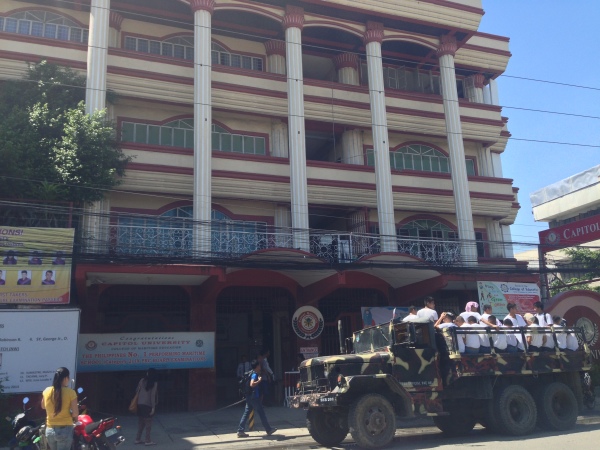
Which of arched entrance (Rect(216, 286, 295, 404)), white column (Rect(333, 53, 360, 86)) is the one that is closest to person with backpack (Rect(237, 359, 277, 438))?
arched entrance (Rect(216, 286, 295, 404))

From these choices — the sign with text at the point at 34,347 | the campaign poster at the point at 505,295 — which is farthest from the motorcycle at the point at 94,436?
the campaign poster at the point at 505,295

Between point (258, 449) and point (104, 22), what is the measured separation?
1569 centimetres

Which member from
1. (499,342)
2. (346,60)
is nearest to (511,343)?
(499,342)

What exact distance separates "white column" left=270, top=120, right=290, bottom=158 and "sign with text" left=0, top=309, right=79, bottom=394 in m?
10.9

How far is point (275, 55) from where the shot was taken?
76.7ft

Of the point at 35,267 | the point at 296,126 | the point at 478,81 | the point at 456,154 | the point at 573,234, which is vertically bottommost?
the point at 35,267

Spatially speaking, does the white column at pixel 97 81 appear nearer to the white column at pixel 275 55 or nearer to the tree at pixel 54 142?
the tree at pixel 54 142

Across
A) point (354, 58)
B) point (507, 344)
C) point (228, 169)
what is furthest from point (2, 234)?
point (354, 58)

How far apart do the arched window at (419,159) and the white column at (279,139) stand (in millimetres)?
3677

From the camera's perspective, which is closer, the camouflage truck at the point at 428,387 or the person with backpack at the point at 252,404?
the camouflage truck at the point at 428,387

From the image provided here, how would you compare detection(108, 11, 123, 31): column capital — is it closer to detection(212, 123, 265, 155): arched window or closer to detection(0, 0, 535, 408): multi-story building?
detection(0, 0, 535, 408): multi-story building

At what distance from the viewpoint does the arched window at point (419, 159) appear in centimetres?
2394

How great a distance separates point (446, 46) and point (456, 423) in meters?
17.7

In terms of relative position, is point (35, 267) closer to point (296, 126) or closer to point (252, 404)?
point (252, 404)
